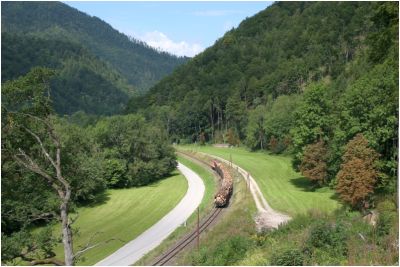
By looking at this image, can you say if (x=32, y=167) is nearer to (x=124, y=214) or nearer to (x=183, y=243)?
(x=183, y=243)

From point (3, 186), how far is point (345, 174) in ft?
102

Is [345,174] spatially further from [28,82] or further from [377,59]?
[28,82]

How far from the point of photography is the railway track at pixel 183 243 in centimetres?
3722

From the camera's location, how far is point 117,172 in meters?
80.2

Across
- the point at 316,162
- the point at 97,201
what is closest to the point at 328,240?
the point at 316,162

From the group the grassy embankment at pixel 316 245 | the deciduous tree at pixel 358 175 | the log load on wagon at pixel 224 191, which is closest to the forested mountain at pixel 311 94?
the deciduous tree at pixel 358 175

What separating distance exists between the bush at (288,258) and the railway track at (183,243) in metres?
19.7

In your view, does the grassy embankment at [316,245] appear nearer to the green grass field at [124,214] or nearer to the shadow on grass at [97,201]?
the green grass field at [124,214]

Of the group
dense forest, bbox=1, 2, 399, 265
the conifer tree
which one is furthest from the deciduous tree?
the conifer tree

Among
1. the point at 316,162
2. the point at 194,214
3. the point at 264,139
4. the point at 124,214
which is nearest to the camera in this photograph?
the point at 194,214

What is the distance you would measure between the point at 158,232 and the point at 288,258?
3338cm

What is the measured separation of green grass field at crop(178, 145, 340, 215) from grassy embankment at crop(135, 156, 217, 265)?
21.0 ft

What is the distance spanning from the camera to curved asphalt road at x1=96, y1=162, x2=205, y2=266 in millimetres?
41116

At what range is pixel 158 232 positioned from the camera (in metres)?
49.9
